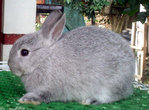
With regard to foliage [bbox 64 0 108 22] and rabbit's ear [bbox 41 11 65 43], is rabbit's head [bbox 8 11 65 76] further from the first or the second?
foliage [bbox 64 0 108 22]

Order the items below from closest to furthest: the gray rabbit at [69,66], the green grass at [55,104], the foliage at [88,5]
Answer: the green grass at [55,104] → the gray rabbit at [69,66] → the foliage at [88,5]

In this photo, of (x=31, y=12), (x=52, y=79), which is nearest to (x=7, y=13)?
(x=31, y=12)

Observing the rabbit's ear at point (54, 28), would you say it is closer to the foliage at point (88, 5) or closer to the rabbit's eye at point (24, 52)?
the rabbit's eye at point (24, 52)

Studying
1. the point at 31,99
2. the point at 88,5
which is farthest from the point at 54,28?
the point at 88,5

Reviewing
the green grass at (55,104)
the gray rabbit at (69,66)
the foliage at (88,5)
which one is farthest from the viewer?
the foliage at (88,5)

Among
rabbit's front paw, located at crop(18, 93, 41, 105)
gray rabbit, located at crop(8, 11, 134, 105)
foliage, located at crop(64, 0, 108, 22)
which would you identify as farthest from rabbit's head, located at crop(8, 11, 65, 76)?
foliage, located at crop(64, 0, 108, 22)

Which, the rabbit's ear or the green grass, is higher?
the rabbit's ear

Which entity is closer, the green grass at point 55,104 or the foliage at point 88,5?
the green grass at point 55,104

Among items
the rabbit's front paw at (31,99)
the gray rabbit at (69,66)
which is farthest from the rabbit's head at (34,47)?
the rabbit's front paw at (31,99)
